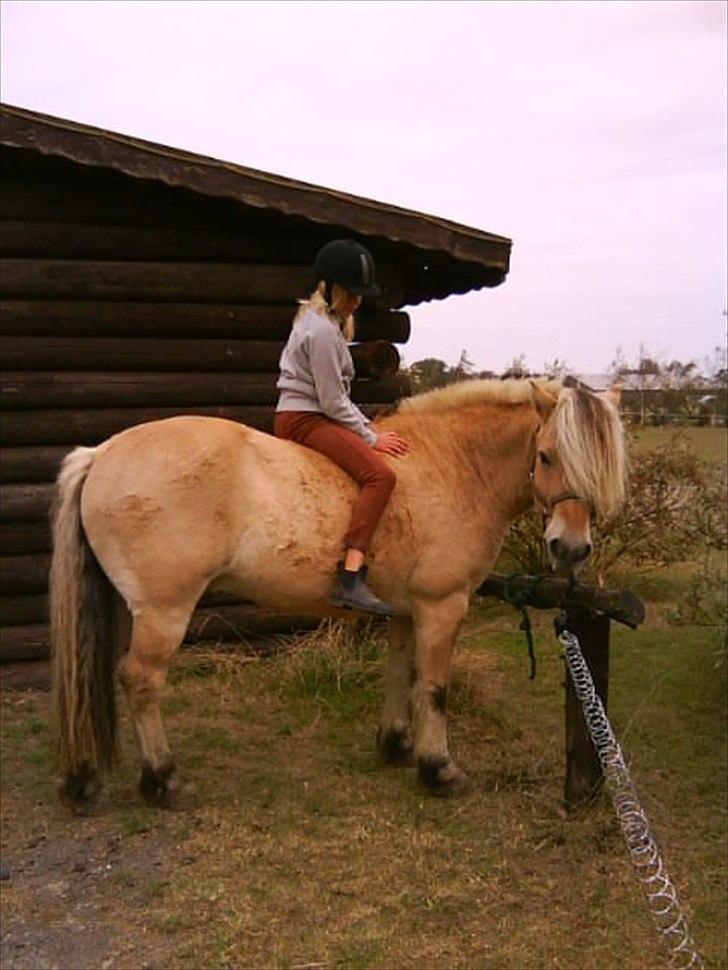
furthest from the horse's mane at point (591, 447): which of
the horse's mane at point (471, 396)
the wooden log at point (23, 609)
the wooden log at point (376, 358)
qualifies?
the wooden log at point (23, 609)

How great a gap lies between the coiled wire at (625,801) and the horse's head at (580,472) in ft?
1.33

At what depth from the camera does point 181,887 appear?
3.78m

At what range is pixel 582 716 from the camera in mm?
4266

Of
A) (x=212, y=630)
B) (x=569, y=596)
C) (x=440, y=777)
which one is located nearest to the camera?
(x=569, y=596)

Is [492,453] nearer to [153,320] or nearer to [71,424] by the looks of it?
[153,320]

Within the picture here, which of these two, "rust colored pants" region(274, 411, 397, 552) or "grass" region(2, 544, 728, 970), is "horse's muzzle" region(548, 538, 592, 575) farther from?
"grass" region(2, 544, 728, 970)

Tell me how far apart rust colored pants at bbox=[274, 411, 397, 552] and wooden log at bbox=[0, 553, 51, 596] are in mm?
2805

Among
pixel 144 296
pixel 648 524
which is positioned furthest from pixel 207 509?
pixel 648 524

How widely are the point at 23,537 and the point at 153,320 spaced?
1.68m

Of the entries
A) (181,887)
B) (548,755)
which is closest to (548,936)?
(181,887)

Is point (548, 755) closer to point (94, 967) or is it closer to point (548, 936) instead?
point (548, 936)

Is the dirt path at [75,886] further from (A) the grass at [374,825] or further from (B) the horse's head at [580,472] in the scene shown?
(B) the horse's head at [580,472]

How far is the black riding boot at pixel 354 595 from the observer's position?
14.1ft

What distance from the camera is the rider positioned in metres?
4.30
